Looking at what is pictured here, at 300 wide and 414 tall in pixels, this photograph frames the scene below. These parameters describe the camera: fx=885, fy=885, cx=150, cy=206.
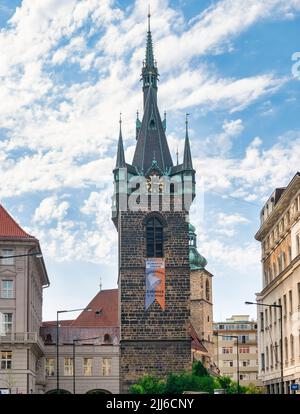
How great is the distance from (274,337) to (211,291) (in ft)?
261

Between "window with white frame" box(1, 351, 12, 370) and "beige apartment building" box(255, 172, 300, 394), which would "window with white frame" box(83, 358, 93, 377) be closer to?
"beige apartment building" box(255, 172, 300, 394)

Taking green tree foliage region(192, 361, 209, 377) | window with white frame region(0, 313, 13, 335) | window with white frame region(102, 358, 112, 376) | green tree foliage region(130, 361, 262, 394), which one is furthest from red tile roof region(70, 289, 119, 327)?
window with white frame region(0, 313, 13, 335)

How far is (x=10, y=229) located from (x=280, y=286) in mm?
25825

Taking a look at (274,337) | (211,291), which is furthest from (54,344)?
(211,291)

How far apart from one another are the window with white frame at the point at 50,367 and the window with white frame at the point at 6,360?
2538cm

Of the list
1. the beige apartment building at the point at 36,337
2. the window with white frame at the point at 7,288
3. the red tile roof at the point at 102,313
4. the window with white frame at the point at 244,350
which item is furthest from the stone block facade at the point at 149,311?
the window with white frame at the point at 244,350

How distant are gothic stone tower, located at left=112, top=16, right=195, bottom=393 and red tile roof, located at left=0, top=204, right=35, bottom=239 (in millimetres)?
23085

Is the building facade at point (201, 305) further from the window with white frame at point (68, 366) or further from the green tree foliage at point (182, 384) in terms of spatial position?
the green tree foliage at point (182, 384)

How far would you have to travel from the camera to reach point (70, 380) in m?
103

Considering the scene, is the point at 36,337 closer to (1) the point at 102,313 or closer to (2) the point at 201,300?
(1) the point at 102,313

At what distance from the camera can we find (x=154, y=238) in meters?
106

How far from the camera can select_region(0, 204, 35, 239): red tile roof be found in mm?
80250

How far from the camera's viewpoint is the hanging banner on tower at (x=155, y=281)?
103 meters

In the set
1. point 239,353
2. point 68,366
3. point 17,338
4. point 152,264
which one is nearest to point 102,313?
point 68,366
